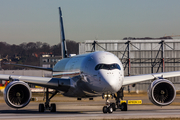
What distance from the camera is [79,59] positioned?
27.8 metres

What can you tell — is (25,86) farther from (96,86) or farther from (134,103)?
(134,103)

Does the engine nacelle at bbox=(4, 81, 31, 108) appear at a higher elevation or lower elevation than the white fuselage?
lower

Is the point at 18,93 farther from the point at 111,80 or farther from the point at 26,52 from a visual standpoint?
the point at 26,52

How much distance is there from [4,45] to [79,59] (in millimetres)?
154271

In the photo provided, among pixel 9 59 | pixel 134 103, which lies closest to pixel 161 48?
pixel 134 103

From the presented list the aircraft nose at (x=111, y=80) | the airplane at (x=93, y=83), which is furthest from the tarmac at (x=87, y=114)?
the aircraft nose at (x=111, y=80)

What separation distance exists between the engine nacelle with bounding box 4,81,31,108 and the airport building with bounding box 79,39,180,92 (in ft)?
124

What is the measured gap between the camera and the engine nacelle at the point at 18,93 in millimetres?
25281

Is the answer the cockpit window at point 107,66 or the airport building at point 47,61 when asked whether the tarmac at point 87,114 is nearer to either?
the cockpit window at point 107,66

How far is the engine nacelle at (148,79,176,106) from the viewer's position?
25.5 m

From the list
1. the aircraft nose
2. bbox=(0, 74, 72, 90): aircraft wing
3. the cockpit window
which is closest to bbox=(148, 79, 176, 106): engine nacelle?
the cockpit window

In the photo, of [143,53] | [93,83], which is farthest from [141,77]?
[143,53]

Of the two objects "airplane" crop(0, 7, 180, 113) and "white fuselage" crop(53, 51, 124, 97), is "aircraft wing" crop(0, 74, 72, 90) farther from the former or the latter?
"white fuselage" crop(53, 51, 124, 97)

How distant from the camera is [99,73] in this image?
915 inches
